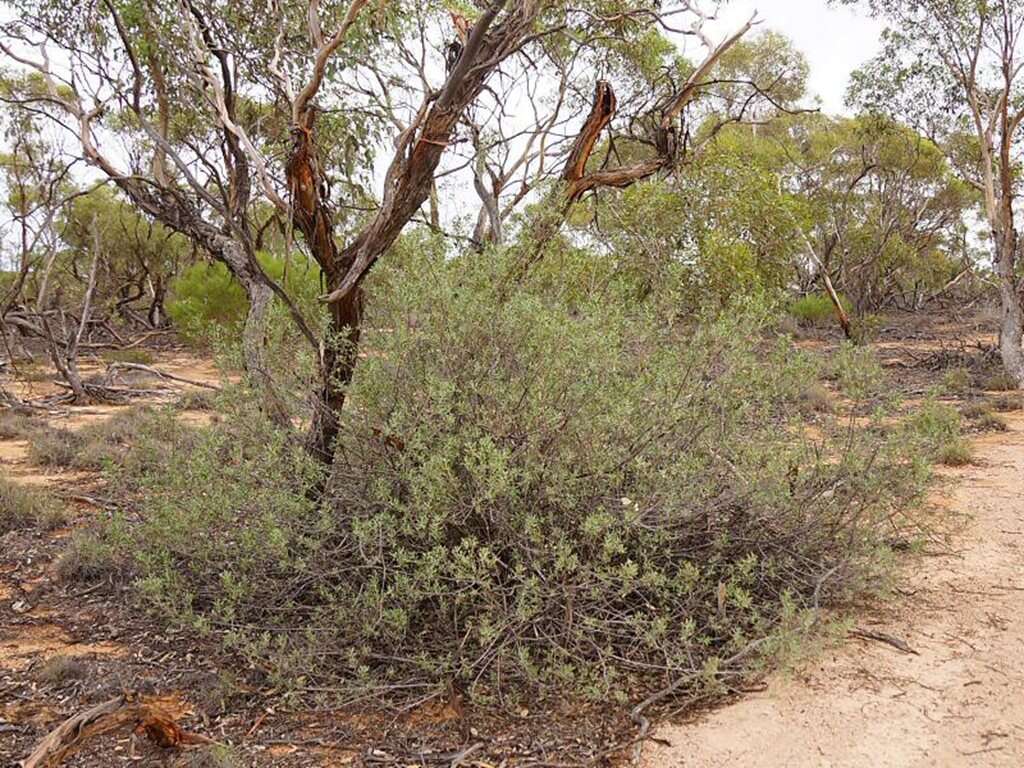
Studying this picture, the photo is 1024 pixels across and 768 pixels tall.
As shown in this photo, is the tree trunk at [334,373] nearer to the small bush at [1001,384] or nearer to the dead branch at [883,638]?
the dead branch at [883,638]

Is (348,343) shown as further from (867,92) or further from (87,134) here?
(867,92)

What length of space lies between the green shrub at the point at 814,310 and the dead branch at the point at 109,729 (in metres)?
19.5

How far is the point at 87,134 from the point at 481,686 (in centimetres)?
507

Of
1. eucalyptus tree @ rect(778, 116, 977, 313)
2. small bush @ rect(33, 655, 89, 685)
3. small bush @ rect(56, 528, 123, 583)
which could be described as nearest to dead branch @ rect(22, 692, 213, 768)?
small bush @ rect(33, 655, 89, 685)

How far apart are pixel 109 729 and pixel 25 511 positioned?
348cm

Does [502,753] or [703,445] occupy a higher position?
[703,445]

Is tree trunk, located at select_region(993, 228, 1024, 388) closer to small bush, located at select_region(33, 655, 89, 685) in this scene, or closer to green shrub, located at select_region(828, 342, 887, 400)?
Answer: green shrub, located at select_region(828, 342, 887, 400)

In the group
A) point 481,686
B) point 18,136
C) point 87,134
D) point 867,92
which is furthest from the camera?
point 867,92

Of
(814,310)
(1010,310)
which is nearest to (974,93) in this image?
(1010,310)

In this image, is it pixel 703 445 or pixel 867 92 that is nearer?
pixel 703 445

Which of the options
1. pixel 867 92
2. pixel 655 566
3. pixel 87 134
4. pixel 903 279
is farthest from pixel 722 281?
pixel 903 279

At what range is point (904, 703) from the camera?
118 inches

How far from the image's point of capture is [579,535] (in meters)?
3.43

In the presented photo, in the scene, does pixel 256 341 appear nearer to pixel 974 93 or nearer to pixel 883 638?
pixel 883 638
